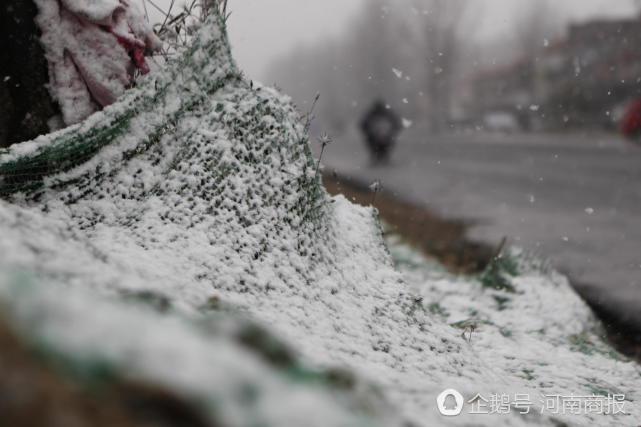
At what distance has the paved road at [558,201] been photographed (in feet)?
17.7

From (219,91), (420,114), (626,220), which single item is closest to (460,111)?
(420,114)

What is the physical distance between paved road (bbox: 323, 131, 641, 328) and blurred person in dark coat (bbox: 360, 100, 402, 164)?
31.6 inches

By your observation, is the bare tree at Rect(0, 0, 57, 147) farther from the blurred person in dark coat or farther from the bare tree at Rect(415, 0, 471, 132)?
the bare tree at Rect(415, 0, 471, 132)

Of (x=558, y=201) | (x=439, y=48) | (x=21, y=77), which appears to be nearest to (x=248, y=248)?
(x=21, y=77)

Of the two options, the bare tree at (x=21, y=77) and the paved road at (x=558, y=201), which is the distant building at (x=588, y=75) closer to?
the paved road at (x=558, y=201)

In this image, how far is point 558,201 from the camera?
895 centimetres

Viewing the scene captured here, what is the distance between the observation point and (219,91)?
3.37 m

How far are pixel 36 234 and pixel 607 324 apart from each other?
4.57 metres

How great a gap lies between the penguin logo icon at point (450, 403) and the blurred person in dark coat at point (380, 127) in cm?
1323

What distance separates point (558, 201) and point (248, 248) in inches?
308

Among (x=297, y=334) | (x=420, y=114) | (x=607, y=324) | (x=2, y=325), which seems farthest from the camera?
(x=420, y=114)

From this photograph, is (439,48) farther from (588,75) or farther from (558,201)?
(558,201)

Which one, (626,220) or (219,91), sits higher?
(626,220)

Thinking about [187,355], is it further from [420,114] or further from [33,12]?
[420,114]
